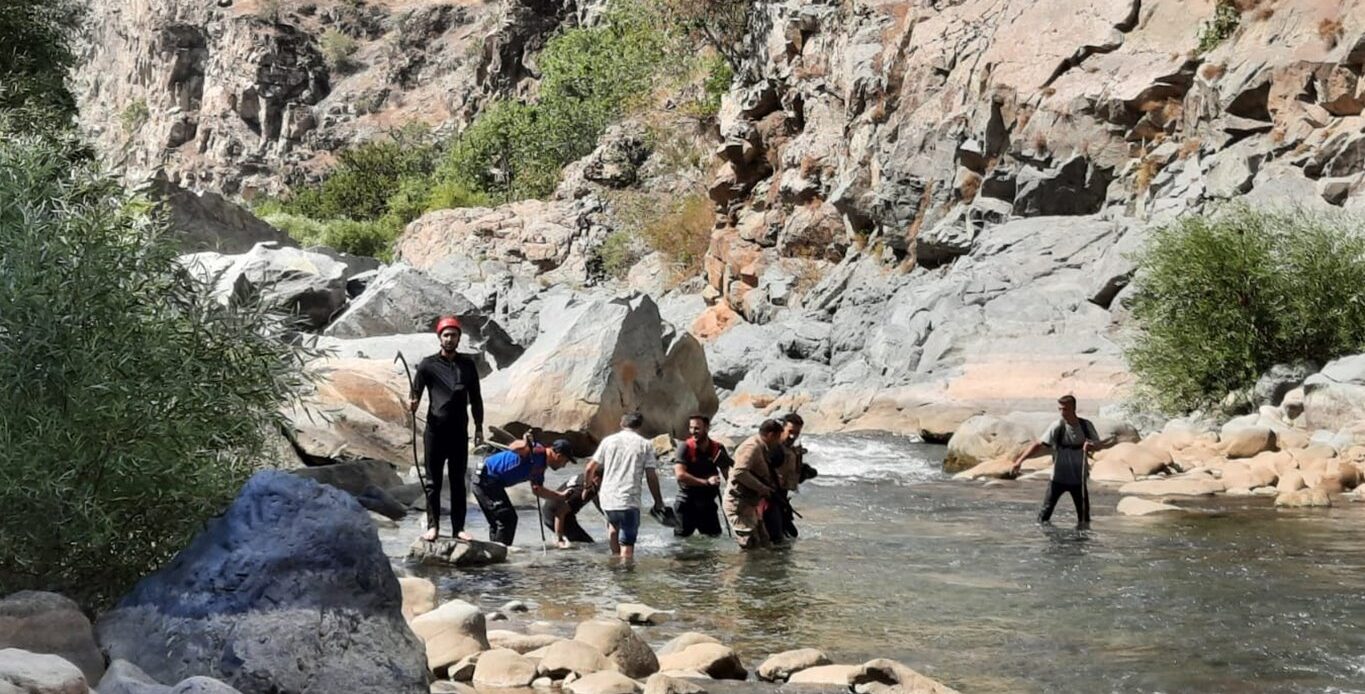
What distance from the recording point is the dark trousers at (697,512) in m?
14.1

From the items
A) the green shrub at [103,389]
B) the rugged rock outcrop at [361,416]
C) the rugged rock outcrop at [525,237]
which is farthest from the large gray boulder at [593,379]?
the rugged rock outcrop at [525,237]

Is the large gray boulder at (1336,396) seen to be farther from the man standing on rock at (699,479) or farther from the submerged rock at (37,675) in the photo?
the submerged rock at (37,675)

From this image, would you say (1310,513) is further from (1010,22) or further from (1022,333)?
(1010,22)

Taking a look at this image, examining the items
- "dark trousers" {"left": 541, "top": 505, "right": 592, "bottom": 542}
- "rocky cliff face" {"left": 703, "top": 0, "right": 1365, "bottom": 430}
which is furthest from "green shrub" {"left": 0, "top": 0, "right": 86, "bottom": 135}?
"rocky cliff face" {"left": 703, "top": 0, "right": 1365, "bottom": 430}

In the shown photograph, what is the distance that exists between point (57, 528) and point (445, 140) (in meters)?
82.2

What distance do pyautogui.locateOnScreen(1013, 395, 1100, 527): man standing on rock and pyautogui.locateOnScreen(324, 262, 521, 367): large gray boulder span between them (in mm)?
16214

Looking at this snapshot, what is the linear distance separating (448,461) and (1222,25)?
28.8 meters

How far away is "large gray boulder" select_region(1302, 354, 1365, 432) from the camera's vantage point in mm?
20828

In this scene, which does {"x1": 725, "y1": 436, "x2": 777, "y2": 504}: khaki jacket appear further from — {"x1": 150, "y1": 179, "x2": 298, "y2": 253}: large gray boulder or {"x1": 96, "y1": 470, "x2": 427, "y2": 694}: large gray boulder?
{"x1": 150, "y1": 179, "x2": 298, "y2": 253}: large gray boulder

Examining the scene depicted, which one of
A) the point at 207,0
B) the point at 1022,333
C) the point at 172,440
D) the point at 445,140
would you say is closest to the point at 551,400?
the point at 1022,333

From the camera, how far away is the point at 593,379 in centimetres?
2267

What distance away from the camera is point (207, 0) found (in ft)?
354

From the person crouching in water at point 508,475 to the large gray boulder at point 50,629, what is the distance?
6957 millimetres

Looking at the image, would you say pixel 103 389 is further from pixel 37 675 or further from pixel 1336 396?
pixel 1336 396
